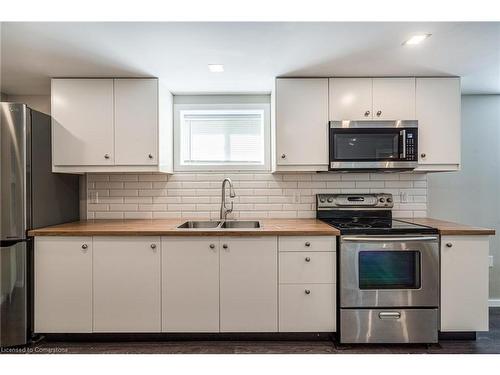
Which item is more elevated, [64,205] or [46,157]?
[46,157]

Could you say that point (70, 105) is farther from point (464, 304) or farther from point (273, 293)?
point (464, 304)

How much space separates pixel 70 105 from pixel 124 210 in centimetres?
102

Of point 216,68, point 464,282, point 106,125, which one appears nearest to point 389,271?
point 464,282

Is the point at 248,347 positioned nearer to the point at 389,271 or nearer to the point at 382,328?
the point at 382,328

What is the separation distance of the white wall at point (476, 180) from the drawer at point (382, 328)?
123 centimetres

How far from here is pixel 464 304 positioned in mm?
2113

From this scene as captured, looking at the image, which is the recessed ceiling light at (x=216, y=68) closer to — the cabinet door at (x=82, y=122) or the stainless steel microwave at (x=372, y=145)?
Result: the cabinet door at (x=82, y=122)

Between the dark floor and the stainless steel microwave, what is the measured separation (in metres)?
1.33

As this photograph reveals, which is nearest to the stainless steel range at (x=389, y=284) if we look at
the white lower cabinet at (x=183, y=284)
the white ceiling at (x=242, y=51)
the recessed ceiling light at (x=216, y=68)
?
the white lower cabinet at (x=183, y=284)

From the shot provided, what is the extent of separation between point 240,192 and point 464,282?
190 cm

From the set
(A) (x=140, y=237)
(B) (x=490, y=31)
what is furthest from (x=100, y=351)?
(B) (x=490, y=31)

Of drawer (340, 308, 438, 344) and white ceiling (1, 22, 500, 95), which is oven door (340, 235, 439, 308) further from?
white ceiling (1, 22, 500, 95)

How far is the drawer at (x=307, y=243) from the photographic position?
209 cm
